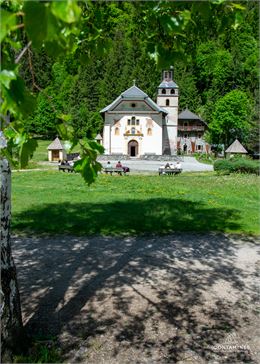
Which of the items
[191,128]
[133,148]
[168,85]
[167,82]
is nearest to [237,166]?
[133,148]

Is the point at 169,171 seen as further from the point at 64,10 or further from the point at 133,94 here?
the point at 64,10

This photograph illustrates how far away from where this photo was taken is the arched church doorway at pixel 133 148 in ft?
186

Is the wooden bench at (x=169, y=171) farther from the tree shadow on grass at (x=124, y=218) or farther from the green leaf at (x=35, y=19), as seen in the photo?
the green leaf at (x=35, y=19)

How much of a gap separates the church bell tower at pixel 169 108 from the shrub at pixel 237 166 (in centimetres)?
2890

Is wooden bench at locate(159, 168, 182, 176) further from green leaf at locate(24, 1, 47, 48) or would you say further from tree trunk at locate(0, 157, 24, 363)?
green leaf at locate(24, 1, 47, 48)

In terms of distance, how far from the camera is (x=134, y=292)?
6895mm

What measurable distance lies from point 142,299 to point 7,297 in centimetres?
245

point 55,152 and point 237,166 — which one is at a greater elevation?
point 55,152

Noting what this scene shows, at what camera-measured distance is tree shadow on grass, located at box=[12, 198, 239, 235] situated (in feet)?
37.6

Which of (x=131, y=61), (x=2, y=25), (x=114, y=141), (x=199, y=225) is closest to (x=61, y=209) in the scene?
(x=199, y=225)

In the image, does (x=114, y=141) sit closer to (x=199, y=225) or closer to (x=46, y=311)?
(x=199, y=225)

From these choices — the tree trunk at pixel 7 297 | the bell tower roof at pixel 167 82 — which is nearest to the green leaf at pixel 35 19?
the tree trunk at pixel 7 297

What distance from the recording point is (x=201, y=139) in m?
68.4

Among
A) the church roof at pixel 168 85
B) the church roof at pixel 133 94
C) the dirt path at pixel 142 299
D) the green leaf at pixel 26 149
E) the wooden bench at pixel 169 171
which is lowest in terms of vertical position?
the dirt path at pixel 142 299
